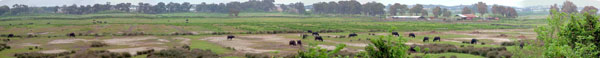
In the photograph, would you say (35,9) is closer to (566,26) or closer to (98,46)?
(98,46)

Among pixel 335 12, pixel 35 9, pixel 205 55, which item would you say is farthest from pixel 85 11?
pixel 205 55

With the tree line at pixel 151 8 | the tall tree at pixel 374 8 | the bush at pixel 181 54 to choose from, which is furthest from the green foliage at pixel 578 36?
the tall tree at pixel 374 8

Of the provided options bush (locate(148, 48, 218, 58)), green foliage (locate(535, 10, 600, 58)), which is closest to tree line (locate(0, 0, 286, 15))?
bush (locate(148, 48, 218, 58))

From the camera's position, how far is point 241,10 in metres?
177

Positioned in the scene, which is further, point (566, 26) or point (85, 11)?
point (85, 11)

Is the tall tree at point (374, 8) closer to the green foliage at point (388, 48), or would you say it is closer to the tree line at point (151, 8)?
the tree line at point (151, 8)

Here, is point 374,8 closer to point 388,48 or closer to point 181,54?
point 181,54

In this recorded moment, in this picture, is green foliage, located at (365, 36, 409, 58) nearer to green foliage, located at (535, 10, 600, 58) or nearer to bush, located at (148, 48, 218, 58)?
green foliage, located at (535, 10, 600, 58)

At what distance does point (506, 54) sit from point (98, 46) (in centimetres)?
2990

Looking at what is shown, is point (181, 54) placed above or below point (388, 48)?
below

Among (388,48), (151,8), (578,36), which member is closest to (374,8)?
(151,8)

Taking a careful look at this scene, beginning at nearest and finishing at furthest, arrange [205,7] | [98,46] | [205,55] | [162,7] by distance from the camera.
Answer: [205,55] < [98,46] < [162,7] < [205,7]

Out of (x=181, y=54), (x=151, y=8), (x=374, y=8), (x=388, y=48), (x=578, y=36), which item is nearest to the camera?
(x=388, y=48)

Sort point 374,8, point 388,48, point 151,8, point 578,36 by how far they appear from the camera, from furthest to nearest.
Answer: point 151,8 → point 374,8 → point 578,36 → point 388,48
